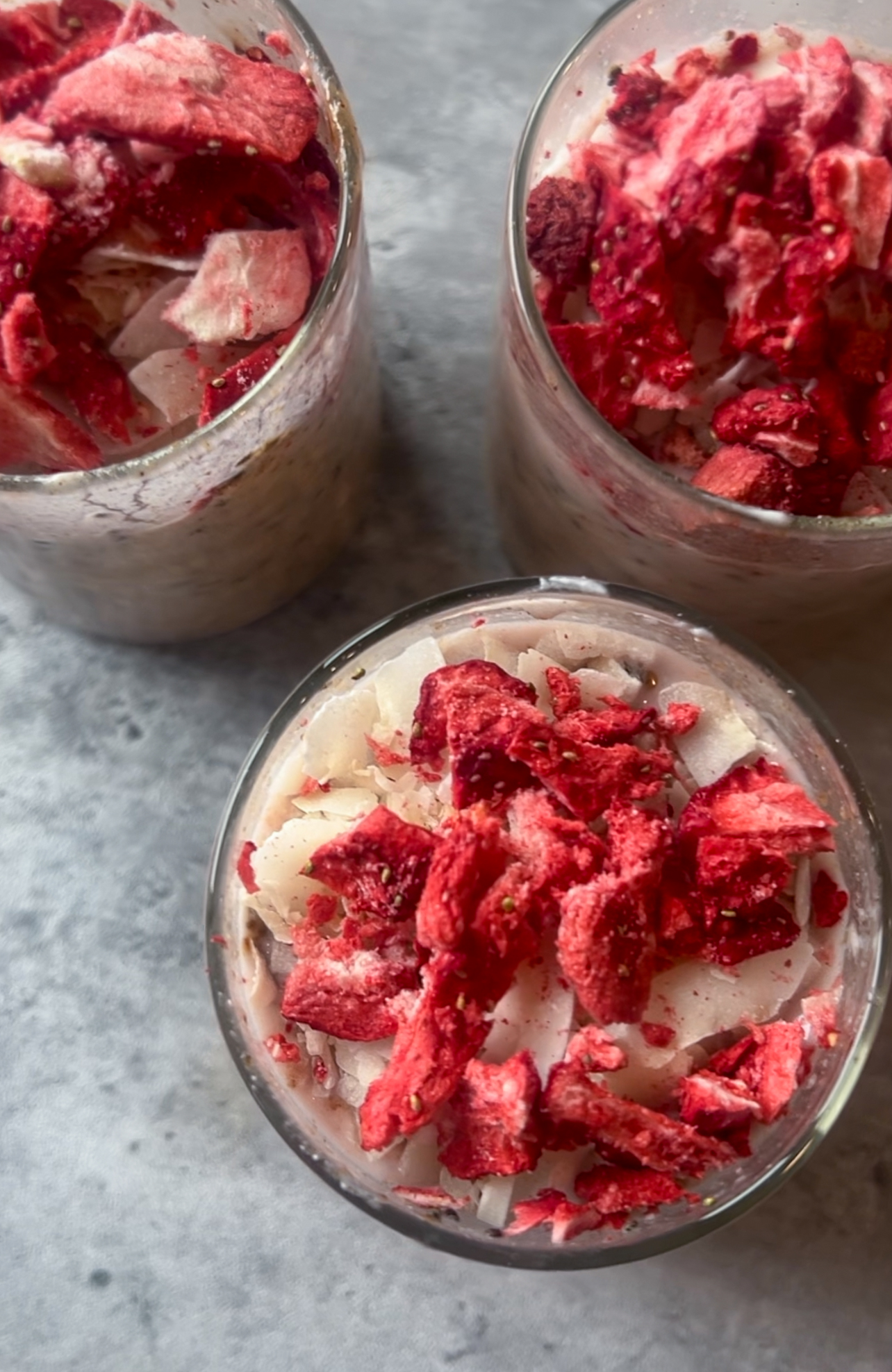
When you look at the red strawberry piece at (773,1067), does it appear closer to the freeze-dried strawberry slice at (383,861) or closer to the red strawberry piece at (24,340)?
the freeze-dried strawberry slice at (383,861)

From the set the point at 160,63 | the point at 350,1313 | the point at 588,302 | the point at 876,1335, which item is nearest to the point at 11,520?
the point at 160,63

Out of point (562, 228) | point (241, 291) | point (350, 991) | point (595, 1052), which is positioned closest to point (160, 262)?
point (241, 291)

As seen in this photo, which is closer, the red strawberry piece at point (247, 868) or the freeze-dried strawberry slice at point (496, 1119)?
the freeze-dried strawberry slice at point (496, 1119)

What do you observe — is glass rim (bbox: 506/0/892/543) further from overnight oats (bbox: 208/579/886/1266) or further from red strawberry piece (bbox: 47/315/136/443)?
red strawberry piece (bbox: 47/315/136/443)

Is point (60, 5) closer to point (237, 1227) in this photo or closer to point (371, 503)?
point (371, 503)

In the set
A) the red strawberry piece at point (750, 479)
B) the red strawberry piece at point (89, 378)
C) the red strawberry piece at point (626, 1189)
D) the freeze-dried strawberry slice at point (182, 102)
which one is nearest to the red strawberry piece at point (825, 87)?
the red strawberry piece at point (750, 479)

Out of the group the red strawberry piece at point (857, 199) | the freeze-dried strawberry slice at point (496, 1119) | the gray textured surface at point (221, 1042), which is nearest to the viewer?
the freeze-dried strawberry slice at point (496, 1119)

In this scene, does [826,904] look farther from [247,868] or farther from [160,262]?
[160,262]
